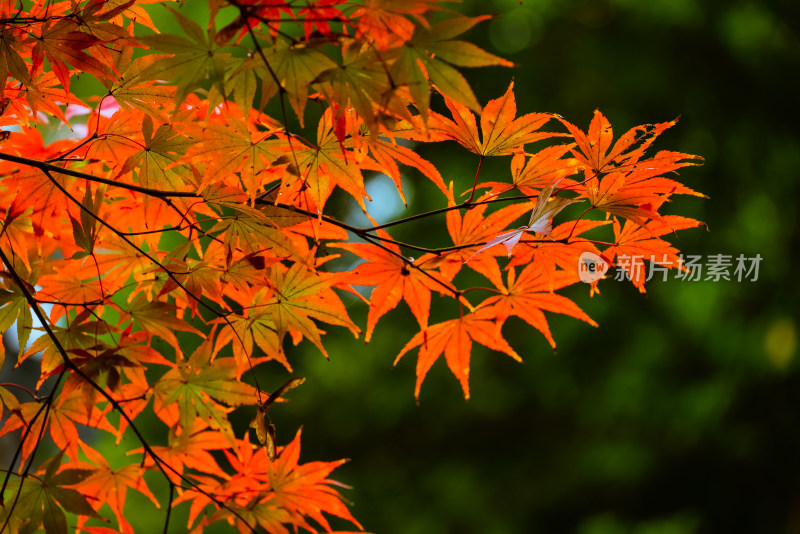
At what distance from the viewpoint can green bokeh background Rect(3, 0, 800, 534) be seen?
2.17 meters

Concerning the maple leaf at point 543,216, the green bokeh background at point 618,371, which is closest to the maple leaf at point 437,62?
the maple leaf at point 543,216

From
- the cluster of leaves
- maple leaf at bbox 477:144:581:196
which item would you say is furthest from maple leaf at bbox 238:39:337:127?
maple leaf at bbox 477:144:581:196

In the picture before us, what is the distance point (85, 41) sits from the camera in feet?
1.82

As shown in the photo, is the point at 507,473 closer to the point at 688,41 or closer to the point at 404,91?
the point at 688,41

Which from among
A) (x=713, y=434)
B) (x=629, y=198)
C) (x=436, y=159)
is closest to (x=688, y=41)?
(x=436, y=159)

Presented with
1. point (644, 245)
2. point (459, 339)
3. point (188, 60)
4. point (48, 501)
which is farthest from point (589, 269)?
point (48, 501)

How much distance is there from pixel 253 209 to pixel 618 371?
1945mm

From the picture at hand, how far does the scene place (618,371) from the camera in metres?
2.23

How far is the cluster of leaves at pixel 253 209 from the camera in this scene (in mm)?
448

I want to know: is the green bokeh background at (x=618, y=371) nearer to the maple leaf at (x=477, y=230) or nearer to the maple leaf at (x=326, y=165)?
the maple leaf at (x=477, y=230)

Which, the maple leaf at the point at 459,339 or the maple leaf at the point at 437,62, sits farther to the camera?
the maple leaf at the point at 459,339

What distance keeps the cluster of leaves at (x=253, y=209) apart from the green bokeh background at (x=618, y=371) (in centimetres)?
144

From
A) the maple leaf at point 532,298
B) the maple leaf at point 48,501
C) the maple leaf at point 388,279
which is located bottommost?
the maple leaf at point 48,501

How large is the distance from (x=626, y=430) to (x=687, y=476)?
0.95 feet
